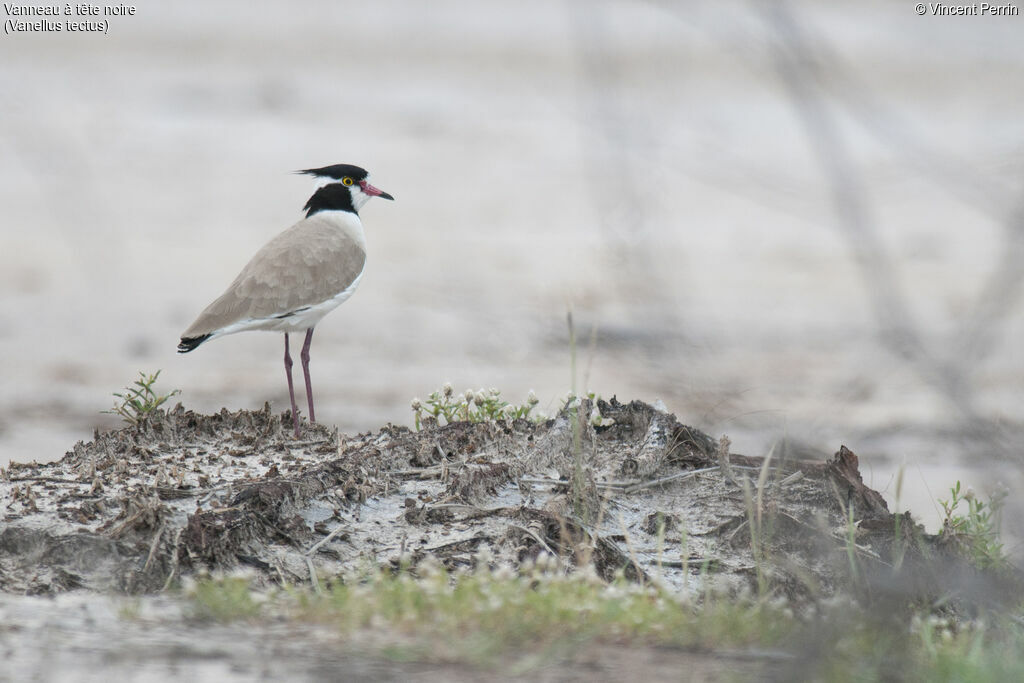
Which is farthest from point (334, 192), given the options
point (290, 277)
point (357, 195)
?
point (290, 277)

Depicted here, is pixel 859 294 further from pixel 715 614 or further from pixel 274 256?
pixel 715 614

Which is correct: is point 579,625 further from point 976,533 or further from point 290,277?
point 290,277

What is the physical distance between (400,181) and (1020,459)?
1204 centimetres

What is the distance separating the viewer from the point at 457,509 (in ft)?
15.4

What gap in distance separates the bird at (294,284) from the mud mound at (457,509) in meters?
0.98

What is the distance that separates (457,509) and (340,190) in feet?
11.2

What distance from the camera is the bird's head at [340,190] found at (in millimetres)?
7570

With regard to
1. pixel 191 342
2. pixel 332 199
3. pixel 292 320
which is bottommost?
pixel 191 342

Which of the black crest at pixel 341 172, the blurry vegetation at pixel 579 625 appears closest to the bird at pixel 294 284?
the black crest at pixel 341 172

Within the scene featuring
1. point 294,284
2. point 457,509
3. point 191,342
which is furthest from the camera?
point 294,284

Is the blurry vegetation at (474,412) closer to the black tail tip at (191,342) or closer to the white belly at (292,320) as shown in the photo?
the white belly at (292,320)

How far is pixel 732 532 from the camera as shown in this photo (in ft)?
15.3

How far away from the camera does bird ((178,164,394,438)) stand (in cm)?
644

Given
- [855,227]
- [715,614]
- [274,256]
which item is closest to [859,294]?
[274,256]
